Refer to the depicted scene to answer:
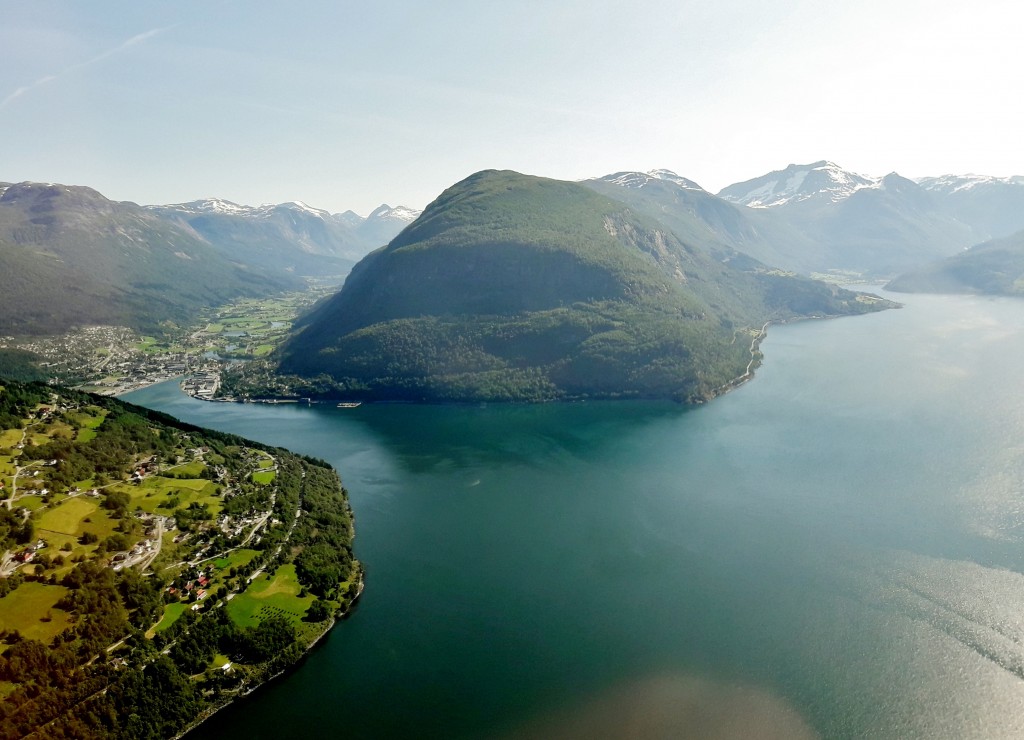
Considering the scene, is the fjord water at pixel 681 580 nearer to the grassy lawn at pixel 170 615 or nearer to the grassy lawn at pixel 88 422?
the grassy lawn at pixel 170 615

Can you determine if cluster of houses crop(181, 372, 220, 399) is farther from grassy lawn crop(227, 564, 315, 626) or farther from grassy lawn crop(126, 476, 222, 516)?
grassy lawn crop(227, 564, 315, 626)

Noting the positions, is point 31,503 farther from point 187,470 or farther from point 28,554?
point 187,470

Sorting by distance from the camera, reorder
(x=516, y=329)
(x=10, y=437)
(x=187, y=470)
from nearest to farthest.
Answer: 1. (x=10, y=437)
2. (x=187, y=470)
3. (x=516, y=329)

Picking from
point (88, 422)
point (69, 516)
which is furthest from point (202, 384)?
point (69, 516)

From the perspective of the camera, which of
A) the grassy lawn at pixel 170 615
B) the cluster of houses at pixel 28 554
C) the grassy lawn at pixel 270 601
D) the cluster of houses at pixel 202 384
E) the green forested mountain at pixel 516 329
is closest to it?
the grassy lawn at pixel 170 615

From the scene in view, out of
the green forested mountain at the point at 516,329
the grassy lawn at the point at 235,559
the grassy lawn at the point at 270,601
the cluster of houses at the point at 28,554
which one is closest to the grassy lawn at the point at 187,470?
the grassy lawn at the point at 235,559
